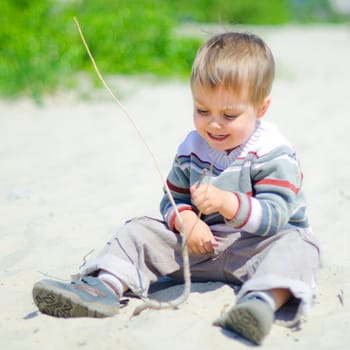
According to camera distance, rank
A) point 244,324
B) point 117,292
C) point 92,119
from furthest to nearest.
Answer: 1. point 92,119
2. point 117,292
3. point 244,324

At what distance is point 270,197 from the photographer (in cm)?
218

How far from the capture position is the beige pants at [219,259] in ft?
6.92

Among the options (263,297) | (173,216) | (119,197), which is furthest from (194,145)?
(119,197)

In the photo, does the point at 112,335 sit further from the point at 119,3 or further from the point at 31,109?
the point at 119,3

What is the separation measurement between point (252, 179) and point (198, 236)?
0.27 metres

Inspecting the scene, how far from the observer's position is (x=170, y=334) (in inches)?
77.4

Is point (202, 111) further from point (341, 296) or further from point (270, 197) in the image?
point (341, 296)

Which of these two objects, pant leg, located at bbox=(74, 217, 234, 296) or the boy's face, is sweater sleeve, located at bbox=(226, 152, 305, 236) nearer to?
the boy's face

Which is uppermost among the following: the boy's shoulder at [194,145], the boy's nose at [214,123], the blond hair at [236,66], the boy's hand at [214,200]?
the blond hair at [236,66]

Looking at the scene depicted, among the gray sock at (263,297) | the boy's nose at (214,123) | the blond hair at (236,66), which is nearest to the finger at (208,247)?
the gray sock at (263,297)

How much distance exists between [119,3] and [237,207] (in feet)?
29.2

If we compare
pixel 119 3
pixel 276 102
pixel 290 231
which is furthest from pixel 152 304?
pixel 119 3

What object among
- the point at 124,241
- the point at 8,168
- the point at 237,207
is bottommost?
the point at 8,168

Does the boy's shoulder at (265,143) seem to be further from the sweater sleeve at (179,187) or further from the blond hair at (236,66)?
the sweater sleeve at (179,187)
